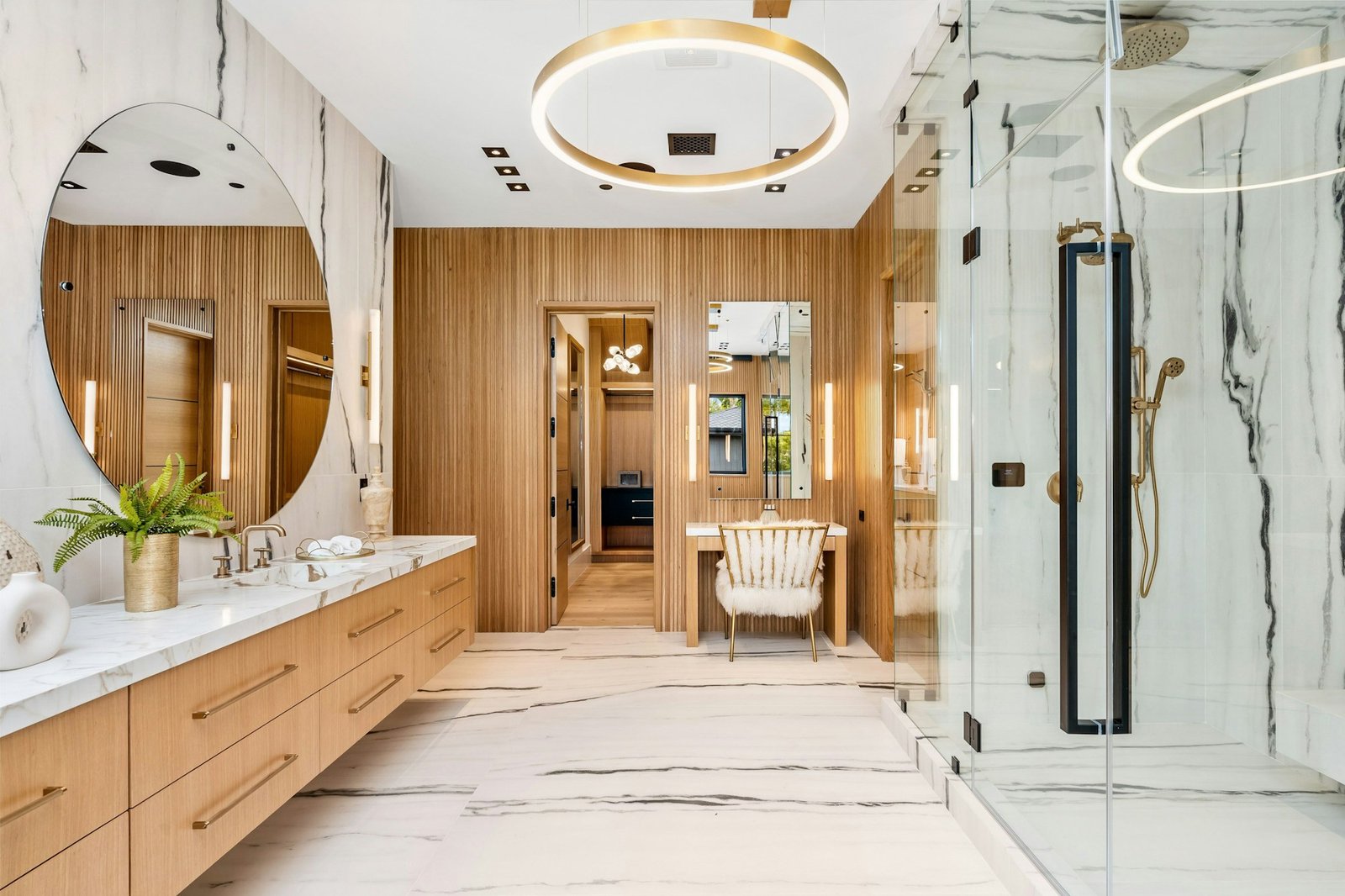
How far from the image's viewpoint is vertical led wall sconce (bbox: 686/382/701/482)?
4395 millimetres

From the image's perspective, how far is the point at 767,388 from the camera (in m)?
4.46

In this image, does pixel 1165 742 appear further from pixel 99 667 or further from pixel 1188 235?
pixel 99 667

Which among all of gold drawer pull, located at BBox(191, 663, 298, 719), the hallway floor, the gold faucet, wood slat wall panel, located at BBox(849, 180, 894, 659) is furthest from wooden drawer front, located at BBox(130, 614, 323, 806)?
wood slat wall panel, located at BBox(849, 180, 894, 659)

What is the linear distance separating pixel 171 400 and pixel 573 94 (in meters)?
1.97

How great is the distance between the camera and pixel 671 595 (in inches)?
175

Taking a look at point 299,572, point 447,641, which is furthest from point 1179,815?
point 299,572

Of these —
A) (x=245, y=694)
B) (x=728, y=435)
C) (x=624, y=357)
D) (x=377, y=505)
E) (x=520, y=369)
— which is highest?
(x=624, y=357)

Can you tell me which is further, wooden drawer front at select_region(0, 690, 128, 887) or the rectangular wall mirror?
the rectangular wall mirror

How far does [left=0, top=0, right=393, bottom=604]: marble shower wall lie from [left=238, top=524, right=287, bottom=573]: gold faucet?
0.43ft

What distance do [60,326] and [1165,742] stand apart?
319 cm

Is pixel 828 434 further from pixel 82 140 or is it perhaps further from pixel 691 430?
pixel 82 140

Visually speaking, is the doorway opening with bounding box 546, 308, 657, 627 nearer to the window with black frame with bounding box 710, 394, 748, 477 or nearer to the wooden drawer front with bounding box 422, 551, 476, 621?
the window with black frame with bounding box 710, 394, 748, 477

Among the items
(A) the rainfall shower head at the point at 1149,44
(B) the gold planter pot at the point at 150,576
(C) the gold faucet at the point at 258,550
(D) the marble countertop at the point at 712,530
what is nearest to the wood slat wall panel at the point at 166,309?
(C) the gold faucet at the point at 258,550

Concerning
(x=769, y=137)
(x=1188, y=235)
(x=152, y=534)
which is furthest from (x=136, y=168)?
(x=1188, y=235)
